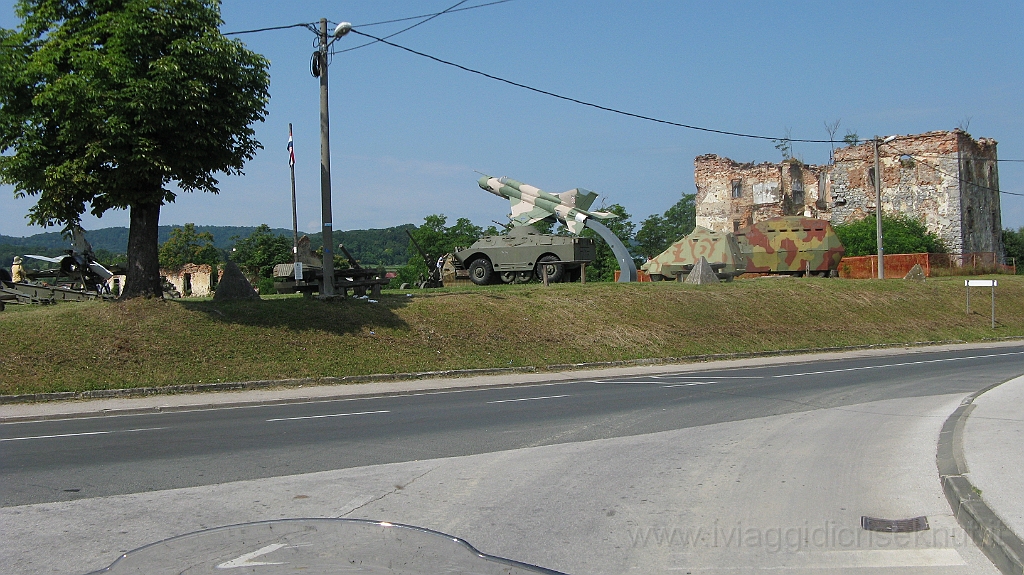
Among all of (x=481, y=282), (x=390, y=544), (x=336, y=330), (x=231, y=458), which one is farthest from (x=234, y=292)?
(x=390, y=544)

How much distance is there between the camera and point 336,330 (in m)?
20.1

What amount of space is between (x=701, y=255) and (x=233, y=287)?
65.4 ft

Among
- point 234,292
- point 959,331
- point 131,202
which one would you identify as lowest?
point 959,331

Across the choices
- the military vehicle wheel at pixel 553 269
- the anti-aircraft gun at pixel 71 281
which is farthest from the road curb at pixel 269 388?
the anti-aircraft gun at pixel 71 281

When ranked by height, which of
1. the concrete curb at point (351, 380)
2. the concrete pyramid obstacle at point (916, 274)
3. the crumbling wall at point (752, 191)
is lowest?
the concrete curb at point (351, 380)

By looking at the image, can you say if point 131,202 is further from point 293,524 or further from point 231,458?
point 293,524

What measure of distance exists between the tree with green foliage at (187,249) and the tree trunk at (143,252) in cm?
4837

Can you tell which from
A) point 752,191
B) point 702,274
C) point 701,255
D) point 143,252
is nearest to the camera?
point 143,252

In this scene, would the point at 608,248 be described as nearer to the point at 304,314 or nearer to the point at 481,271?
the point at 481,271

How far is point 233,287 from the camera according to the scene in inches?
856

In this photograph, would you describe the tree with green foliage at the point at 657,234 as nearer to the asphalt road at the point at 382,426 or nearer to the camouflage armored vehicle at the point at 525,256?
the camouflage armored vehicle at the point at 525,256

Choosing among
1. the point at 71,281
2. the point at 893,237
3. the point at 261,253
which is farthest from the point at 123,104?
the point at 893,237

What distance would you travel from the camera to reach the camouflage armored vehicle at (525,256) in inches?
1185

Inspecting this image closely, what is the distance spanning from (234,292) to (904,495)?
17927mm
